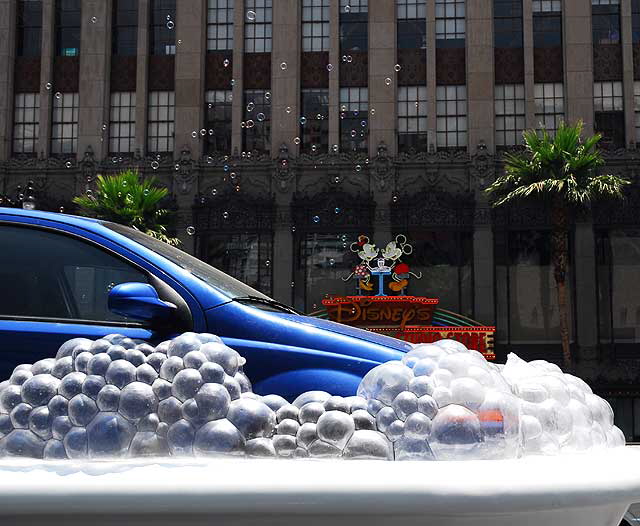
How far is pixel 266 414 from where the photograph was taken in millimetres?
2010

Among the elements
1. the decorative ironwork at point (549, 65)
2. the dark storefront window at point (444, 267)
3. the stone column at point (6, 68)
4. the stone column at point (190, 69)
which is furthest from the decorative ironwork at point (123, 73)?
the decorative ironwork at point (549, 65)

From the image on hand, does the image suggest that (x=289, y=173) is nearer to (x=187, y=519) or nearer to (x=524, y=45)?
(x=524, y=45)

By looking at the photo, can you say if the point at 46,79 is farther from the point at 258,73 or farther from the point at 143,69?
the point at 258,73

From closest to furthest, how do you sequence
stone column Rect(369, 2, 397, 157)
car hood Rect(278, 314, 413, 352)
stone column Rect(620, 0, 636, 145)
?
car hood Rect(278, 314, 413, 352), stone column Rect(620, 0, 636, 145), stone column Rect(369, 2, 397, 157)

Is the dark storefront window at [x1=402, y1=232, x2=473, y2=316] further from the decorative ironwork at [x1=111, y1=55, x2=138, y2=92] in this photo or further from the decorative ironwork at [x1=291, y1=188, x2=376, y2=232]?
the decorative ironwork at [x1=111, y1=55, x2=138, y2=92]

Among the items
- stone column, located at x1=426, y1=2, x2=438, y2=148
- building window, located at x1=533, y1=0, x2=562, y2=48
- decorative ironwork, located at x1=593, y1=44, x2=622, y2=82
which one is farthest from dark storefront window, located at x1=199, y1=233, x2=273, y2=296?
decorative ironwork, located at x1=593, y1=44, x2=622, y2=82

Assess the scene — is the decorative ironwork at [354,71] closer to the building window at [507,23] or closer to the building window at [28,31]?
the building window at [507,23]

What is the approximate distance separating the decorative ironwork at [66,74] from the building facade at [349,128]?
0.05 metres

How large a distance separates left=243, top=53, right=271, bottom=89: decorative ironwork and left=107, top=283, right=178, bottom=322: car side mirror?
90.6ft

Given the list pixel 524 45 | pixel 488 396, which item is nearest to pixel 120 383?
pixel 488 396

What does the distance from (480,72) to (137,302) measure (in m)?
28.1

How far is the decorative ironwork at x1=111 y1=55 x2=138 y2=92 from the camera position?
29922 mm

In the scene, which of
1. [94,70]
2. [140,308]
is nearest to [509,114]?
[94,70]

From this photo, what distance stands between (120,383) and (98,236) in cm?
112
